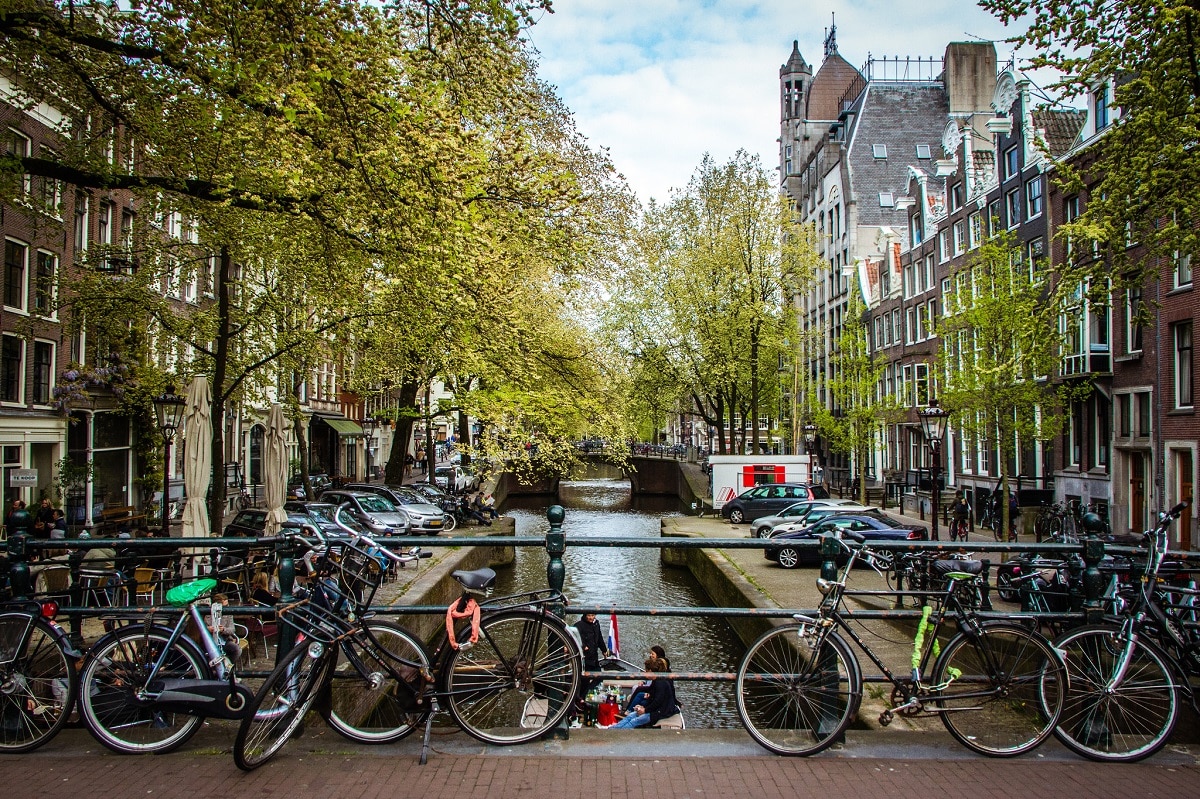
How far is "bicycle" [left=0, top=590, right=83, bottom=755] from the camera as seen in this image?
509cm

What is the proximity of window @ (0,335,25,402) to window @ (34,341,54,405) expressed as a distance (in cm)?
92

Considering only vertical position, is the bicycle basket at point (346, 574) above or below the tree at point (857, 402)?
below

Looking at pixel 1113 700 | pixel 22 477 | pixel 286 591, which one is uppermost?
pixel 286 591

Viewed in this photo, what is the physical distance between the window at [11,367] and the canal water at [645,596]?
15.2 m

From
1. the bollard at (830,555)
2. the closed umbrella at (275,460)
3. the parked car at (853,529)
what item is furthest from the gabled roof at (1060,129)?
the bollard at (830,555)

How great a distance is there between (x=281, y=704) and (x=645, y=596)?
1930cm

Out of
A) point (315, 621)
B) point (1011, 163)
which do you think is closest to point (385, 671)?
point (315, 621)

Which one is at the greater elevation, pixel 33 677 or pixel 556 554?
pixel 556 554

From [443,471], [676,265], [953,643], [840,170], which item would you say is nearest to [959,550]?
[953,643]

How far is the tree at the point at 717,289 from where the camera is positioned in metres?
41.5

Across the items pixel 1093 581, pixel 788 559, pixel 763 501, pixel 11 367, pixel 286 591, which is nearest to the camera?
pixel 286 591

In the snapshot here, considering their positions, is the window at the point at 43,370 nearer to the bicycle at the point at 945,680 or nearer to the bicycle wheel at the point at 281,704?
the bicycle wheel at the point at 281,704

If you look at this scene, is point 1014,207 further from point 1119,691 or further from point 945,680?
point 945,680

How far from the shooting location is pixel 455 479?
47062mm
